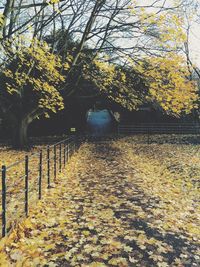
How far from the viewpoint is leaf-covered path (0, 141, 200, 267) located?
4.93 meters

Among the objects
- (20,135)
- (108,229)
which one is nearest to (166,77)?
(108,229)

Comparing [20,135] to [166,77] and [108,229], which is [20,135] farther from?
[108,229]

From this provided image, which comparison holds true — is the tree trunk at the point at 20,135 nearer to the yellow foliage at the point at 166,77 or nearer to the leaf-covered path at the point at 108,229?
the yellow foliage at the point at 166,77

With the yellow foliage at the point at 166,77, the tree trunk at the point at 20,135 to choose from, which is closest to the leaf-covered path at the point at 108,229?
the yellow foliage at the point at 166,77

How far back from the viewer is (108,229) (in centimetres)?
629

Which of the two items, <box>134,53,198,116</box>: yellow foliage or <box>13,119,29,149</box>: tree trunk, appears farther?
<box>13,119,29,149</box>: tree trunk

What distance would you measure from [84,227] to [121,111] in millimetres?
30894

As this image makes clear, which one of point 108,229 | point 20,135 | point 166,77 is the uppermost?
point 166,77

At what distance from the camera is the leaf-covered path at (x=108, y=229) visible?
4926 mm

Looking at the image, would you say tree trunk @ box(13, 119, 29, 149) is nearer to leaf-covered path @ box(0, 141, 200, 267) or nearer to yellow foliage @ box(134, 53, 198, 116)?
yellow foliage @ box(134, 53, 198, 116)

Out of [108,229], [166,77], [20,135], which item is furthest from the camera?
[20,135]

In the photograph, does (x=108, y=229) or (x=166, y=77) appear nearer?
(x=108, y=229)

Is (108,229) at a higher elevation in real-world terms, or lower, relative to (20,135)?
lower

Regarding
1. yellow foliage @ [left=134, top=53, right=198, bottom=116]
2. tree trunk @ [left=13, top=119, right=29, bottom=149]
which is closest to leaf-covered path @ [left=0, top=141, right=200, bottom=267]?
yellow foliage @ [left=134, top=53, right=198, bottom=116]
